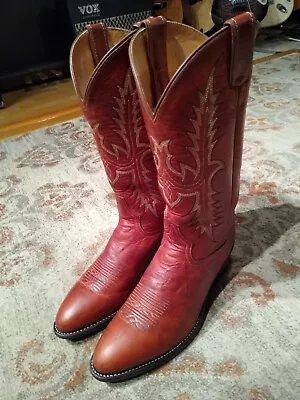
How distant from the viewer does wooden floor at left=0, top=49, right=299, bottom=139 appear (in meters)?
1.69

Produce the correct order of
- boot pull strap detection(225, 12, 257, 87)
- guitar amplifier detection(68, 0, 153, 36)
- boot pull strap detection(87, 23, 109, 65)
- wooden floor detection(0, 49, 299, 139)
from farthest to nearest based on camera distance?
guitar amplifier detection(68, 0, 153, 36)
wooden floor detection(0, 49, 299, 139)
boot pull strap detection(87, 23, 109, 65)
boot pull strap detection(225, 12, 257, 87)

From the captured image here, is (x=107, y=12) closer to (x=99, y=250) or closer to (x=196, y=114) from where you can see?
(x=99, y=250)

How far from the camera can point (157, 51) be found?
68 centimetres

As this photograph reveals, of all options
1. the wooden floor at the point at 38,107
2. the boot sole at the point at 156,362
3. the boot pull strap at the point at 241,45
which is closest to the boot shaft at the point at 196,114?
the boot pull strap at the point at 241,45

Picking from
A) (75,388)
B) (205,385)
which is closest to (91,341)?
(75,388)

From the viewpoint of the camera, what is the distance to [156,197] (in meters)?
0.79

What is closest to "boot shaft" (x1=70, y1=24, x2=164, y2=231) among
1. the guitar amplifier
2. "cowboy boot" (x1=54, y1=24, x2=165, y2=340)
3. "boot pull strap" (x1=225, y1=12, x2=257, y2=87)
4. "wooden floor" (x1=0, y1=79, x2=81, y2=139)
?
"cowboy boot" (x1=54, y1=24, x2=165, y2=340)

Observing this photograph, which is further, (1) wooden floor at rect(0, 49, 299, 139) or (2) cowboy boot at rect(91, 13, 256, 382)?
(1) wooden floor at rect(0, 49, 299, 139)

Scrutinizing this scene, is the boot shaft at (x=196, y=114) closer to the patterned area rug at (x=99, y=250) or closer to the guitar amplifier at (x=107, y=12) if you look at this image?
the patterned area rug at (x=99, y=250)

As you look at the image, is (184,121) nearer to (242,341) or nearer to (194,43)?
(194,43)

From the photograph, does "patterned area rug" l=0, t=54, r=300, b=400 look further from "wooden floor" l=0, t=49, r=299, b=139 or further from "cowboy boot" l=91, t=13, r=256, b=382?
"wooden floor" l=0, t=49, r=299, b=139

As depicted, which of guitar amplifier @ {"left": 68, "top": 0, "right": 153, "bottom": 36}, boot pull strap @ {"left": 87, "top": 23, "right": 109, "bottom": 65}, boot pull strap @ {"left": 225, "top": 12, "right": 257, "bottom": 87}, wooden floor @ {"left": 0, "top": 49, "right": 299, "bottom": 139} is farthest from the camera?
guitar amplifier @ {"left": 68, "top": 0, "right": 153, "bottom": 36}

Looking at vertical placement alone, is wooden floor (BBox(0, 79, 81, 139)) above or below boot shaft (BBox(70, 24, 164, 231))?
below

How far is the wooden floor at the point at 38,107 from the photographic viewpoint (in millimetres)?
1689
